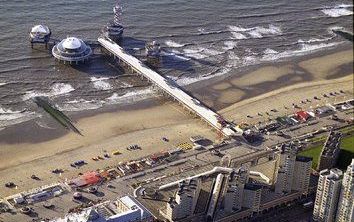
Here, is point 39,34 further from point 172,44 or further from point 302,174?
point 302,174

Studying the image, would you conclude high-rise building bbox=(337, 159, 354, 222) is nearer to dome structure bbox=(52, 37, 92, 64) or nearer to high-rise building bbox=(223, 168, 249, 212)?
high-rise building bbox=(223, 168, 249, 212)

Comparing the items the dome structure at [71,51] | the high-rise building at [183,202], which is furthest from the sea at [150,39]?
the high-rise building at [183,202]

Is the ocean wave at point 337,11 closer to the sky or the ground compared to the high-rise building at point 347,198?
closer to the sky

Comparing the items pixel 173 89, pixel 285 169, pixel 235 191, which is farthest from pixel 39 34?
pixel 285 169

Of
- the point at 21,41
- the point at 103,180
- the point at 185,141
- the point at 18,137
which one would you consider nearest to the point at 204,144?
the point at 185,141

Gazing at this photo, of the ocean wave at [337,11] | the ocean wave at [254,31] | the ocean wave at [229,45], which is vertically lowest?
the ocean wave at [229,45]

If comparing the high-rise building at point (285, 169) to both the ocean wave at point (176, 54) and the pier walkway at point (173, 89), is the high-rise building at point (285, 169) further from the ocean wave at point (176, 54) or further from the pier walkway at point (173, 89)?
the ocean wave at point (176, 54)
